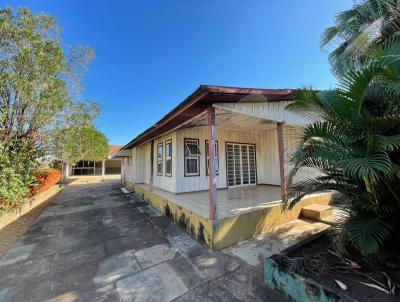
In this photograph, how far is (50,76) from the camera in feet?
18.2

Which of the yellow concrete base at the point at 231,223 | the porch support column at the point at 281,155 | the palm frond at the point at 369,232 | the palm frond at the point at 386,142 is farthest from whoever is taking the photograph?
the porch support column at the point at 281,155

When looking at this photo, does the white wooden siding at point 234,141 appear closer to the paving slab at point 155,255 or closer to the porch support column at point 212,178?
the porch support column at point 212,178

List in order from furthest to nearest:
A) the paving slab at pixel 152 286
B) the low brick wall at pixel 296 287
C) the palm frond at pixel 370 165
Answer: the paving slab at pixel 152 286 < the low brick wall at pixel 296 287 < the palm frond at pixel 370 165

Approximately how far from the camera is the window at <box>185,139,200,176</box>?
726 cm

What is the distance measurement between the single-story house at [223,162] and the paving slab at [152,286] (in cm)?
114

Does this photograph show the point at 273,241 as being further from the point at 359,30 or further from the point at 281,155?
the point at 359,30

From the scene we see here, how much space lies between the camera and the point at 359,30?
14.7 ft

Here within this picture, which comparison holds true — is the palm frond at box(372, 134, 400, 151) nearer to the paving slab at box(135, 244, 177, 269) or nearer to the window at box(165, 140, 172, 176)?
the paving slab at box(135, 244, 177, 269)

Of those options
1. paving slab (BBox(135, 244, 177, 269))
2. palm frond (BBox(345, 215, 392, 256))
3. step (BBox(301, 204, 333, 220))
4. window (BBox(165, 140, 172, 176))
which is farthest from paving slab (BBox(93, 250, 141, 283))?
step (BBox(301, 204, 333, 220))

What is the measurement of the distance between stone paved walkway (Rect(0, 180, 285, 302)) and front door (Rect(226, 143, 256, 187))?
4.05 meters

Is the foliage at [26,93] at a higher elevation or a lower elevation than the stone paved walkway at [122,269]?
higher

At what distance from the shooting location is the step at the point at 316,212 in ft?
16.2

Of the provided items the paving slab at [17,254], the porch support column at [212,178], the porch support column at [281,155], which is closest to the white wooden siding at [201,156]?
the porch support column at [281,155]

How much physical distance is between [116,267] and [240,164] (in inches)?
255
